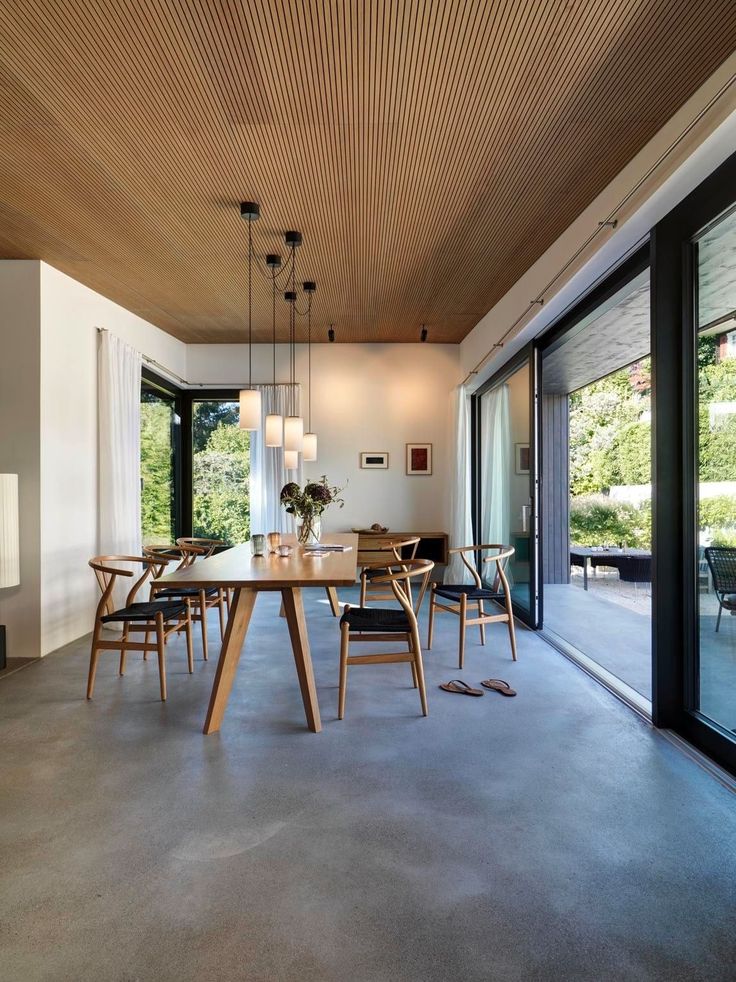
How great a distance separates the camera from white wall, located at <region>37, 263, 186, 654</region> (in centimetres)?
440

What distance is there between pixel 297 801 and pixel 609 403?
8638 mm

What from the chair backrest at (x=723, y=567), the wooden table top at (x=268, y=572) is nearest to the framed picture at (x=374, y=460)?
the wooden table top at (x=268, y=572)

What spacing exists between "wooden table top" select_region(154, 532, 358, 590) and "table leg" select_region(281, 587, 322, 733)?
0.14 m

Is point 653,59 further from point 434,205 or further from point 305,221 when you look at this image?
point 305,221

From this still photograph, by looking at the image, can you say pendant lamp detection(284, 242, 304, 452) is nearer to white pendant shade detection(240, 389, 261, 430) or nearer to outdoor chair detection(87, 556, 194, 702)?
white pendant shade detection(240, 389, 261, 430)

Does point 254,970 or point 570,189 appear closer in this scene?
point 254,970

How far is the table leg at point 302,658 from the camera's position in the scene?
9.45 ft

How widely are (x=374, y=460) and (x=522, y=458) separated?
2.51 m

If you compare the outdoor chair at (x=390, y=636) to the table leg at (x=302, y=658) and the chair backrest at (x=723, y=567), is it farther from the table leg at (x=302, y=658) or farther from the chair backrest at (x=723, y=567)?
the chair backrest at (x=723, y=567)

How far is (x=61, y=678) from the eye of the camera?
3781 mm

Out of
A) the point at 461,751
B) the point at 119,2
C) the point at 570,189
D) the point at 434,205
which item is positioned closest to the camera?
the point at 119,2

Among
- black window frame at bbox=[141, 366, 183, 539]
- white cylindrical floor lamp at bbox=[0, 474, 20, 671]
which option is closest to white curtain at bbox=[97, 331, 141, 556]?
white cylindrical floor lamp at bbox=[0, 474, 20, 671]

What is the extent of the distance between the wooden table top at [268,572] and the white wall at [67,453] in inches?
58.6

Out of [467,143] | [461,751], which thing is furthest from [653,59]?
[461,751]
